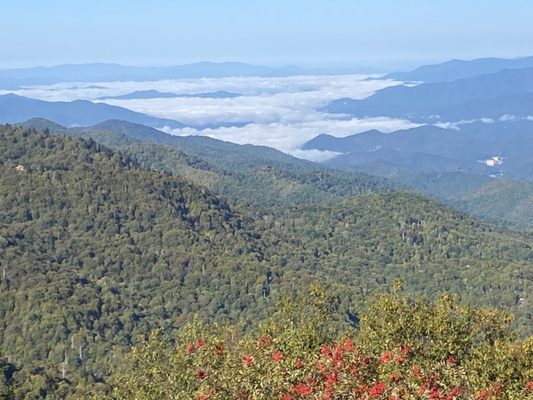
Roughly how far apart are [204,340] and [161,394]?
3.05 metres

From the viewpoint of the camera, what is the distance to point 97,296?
106 m

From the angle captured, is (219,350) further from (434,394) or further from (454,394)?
(434,394)

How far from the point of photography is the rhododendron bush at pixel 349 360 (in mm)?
20828

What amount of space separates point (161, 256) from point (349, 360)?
107m

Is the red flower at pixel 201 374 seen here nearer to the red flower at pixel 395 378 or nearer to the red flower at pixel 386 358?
the red flower at pixel 386 358

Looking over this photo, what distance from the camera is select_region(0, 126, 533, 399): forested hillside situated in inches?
3730

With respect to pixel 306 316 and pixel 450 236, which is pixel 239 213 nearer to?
pixel 450 236

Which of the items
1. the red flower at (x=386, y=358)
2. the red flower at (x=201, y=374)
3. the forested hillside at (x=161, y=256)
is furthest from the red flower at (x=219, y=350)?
the forested hillside at (x=161, y=256)

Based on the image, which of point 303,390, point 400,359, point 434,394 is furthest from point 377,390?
point 400,359

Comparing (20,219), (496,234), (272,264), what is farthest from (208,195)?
(496,234)

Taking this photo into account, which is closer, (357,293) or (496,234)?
(357,293)

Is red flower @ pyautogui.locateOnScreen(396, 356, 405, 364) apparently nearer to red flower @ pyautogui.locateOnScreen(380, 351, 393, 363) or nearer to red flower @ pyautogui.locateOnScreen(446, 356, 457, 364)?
red flower @ pyautogui.locateOnScreen(380, 351, 393, 363)

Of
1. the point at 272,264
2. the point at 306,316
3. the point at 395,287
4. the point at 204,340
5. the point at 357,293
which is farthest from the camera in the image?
the point at 272,264

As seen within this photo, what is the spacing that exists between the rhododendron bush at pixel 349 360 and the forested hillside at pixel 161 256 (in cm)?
3702
